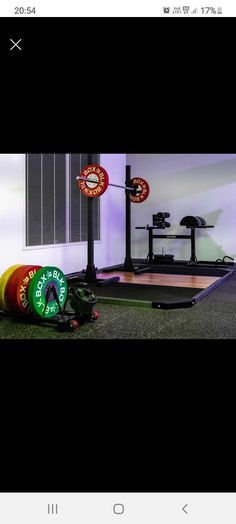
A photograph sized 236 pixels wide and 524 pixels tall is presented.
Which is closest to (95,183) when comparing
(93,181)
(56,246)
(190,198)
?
(93,181)

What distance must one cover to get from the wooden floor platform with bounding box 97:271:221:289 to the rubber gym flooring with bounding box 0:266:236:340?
680 mm

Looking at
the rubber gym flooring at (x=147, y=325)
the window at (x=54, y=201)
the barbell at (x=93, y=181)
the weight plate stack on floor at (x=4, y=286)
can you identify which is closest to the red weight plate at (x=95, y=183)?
the barbell at (x=93, y=181)

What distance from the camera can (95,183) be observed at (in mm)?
3234

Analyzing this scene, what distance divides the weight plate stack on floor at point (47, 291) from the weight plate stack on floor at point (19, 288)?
3.5 inches

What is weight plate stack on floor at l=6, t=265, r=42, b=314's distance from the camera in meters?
2.03

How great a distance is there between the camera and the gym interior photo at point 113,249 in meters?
2.02

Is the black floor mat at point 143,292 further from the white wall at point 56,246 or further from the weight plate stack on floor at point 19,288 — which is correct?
the weight plate stack on floor at point 19,288

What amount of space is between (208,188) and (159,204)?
25.1 inches

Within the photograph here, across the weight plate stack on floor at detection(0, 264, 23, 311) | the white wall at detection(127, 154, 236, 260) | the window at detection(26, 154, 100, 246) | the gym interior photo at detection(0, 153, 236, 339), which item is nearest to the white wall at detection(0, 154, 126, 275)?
the gym interior photo at detection(0, 153, 236, 339)

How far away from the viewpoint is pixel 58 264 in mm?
3629

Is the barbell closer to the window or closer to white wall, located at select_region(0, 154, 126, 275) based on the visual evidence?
the window

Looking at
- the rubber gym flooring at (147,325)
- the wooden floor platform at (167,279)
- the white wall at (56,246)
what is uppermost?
the white wall at (56,246)
